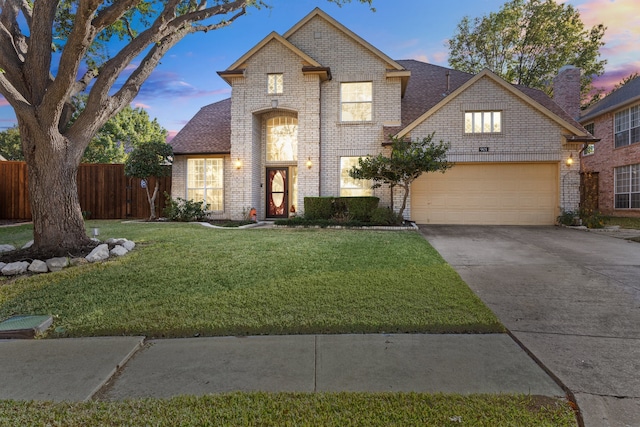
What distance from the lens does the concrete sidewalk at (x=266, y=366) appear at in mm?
2254

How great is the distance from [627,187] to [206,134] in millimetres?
20178

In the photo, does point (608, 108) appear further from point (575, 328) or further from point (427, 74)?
point (575, 328)

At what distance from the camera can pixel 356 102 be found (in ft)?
45.2

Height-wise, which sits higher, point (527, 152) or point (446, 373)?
point (527, 152)

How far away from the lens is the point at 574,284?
15.7 ft

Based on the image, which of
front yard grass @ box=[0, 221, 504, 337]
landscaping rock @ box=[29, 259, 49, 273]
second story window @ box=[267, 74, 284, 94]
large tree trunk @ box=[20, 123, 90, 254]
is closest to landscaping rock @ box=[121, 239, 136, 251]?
front yard grass @ box=[0, 221, 504, 337]

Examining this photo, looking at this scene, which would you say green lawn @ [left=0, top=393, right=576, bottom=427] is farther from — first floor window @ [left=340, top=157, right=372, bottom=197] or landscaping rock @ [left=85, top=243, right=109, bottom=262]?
first floor window @ [left=340, top=157, right=372, bottom=197]

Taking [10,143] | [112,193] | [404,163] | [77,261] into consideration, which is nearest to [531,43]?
[404,163]

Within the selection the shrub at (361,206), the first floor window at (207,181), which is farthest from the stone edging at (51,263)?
the first floor window at (207,181)

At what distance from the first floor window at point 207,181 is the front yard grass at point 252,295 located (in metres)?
8.10

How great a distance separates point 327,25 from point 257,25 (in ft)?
9.41

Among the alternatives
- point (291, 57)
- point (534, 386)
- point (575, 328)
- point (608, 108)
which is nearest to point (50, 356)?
point (534, 386)

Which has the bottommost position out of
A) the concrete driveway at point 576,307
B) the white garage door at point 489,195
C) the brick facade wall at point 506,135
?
the concrete driveway at point 576,307

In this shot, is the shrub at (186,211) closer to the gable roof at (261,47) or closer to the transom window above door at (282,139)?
the transom window above door at (282,139)
